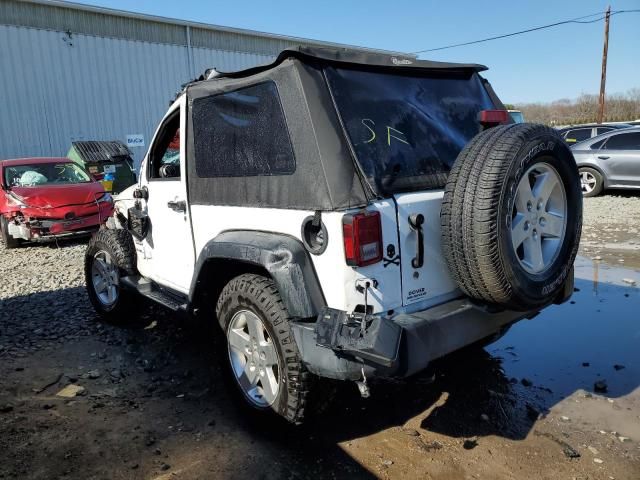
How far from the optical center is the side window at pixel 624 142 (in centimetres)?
1150

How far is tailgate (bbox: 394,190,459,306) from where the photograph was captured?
2.56 metres

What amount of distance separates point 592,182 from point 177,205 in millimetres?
11282

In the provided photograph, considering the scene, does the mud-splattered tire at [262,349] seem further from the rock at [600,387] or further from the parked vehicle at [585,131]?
the parked vehicle at [585,131]

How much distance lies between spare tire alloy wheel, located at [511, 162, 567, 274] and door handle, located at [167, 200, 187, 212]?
2.14 m

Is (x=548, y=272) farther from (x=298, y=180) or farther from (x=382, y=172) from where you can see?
(x=298, y=180)

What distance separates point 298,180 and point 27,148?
56.4ft

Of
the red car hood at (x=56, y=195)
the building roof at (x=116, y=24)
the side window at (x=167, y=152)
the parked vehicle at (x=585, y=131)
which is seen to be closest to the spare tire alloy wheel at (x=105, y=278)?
the side window at (x=167, y=152)

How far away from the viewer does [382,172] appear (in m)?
2.62

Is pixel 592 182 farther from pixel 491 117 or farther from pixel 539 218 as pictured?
pixel 539 218

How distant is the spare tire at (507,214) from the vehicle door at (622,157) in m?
10.2

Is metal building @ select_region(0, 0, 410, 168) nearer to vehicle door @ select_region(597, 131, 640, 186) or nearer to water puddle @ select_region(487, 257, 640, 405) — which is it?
vehicle door @ select_region(597, 131, 640, 186)

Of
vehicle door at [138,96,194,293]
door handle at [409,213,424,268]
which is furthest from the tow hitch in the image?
vehicle door at [138,96,194,293]

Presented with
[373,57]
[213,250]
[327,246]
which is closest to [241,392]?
[213,250]

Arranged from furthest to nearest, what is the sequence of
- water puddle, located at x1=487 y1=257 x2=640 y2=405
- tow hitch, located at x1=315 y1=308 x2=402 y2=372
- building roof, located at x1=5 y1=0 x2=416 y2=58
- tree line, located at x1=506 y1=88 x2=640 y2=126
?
tree line, located at x1=506 y1=88 x2=640 y2=126
building roof, located at x1=5 y1=0 x2=416 y2=58
water puddle, located at x1=487 y1=257 x2=640 y2=405
tow hitch, located at x1=315 y1=308 x2=402 y2=372
